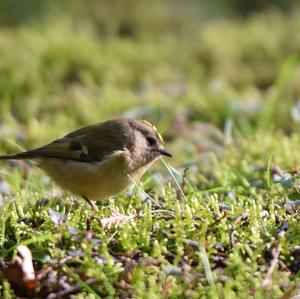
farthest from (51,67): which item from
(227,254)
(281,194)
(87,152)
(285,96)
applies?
(227,254)

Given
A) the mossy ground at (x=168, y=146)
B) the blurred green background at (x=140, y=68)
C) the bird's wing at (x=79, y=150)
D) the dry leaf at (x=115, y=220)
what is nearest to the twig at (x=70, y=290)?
the mossy ground at (x=168, y=146)

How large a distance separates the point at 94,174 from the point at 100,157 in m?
0.14

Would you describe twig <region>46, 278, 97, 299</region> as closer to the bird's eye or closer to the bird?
the bird

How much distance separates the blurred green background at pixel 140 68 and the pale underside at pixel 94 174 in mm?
2380

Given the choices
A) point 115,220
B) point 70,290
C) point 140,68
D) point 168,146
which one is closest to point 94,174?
point 115,220

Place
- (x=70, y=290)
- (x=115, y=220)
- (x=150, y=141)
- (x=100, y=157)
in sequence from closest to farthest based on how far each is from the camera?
1. (x=70, y=290)
2. (x=115, y=220)
3. (x=100, y=157)
4. (x=150, y=141)

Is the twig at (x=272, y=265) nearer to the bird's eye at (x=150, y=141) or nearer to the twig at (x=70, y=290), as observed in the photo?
the twig at (x=70, y=290)

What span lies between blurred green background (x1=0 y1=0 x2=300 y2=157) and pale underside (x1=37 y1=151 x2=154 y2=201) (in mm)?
2380

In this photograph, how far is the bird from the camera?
15.0 feet

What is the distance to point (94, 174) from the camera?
4.66 meters

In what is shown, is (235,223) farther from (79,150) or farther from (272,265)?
(79,150)

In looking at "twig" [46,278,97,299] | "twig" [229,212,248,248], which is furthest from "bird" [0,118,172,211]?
"twig" [46,278,97,299]

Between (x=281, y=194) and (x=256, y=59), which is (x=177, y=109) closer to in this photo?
(x=256, y=59)

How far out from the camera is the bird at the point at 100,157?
4.57 meters
